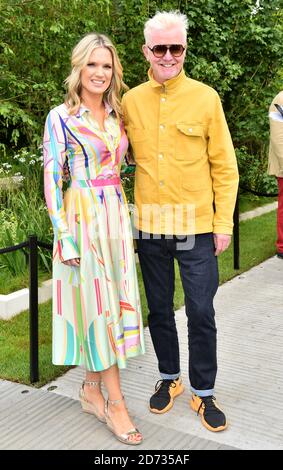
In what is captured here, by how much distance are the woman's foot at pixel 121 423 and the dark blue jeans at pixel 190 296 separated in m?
0.41

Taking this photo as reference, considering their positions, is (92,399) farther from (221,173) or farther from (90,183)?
(221,173)

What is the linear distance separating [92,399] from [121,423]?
0.29 metres

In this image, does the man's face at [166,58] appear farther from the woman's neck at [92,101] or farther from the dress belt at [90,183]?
the dress belt at [90,183]

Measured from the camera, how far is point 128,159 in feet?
10.5

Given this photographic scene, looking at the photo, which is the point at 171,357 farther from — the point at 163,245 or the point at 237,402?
the point at 163,245

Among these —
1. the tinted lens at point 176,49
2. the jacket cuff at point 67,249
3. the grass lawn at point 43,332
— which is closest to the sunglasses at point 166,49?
the tinted lens at point 176,49

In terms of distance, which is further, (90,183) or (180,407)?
(180,407)

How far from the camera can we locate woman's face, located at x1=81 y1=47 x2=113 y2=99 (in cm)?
283

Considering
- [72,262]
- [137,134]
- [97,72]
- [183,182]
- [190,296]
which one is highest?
[97,72]

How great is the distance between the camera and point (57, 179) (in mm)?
2852

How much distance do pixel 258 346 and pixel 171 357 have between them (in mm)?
1053

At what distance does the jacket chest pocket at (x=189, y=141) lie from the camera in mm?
2875

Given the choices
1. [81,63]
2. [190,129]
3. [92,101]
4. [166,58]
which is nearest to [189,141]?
[190,129]

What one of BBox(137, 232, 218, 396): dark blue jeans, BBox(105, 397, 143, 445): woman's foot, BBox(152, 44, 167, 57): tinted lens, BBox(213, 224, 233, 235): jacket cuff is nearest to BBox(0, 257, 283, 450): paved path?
BBox(105, 397, 143, 445): woman's foot
